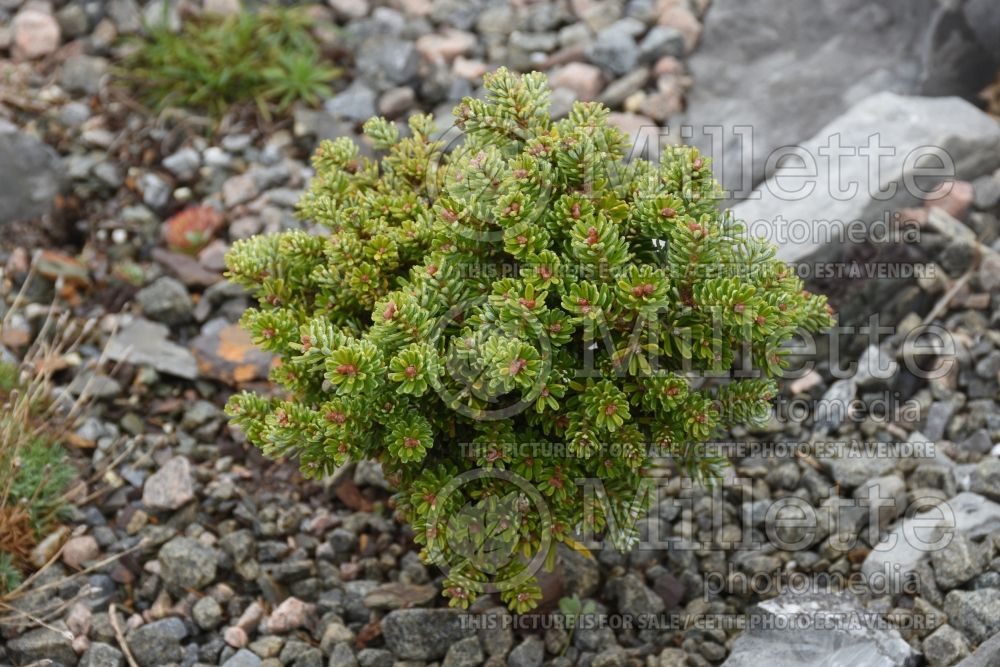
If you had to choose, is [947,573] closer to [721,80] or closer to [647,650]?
[647,650]

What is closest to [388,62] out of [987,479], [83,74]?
[83,74]

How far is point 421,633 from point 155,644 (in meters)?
0.91

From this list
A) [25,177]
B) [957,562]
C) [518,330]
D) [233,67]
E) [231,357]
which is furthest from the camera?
[233,67]

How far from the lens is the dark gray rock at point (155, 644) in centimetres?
380

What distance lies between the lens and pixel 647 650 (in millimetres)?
3803

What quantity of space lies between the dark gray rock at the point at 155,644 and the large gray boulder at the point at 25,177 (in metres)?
2.42

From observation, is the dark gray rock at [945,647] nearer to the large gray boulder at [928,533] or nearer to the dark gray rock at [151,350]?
the large gray boulder at [928,533]

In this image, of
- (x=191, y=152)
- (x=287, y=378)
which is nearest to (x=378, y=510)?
(x=287, y=378)

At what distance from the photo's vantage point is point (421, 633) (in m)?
3.83

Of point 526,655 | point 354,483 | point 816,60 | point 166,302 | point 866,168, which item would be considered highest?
point 816,60

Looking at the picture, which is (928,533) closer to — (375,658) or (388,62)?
(375,658)

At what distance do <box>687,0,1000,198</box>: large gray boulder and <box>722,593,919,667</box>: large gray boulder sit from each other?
2.27 m

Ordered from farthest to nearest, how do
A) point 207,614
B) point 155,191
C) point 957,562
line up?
point 155,191 → point 207,614 → point 957,562

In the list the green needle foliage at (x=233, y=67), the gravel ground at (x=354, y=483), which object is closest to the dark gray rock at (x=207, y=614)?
the gravel ground at (x=354, y=483)
